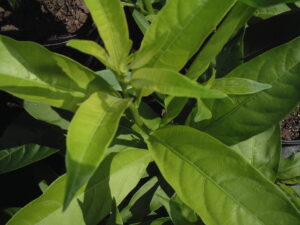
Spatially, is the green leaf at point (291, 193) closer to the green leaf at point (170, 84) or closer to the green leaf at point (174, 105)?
the green leaf at point (174, 105)

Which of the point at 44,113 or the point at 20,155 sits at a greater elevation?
the point at 44,113

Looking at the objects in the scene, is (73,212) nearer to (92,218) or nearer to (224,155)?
(92,218)

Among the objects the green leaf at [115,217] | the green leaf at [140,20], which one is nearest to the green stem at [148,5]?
the green leaf at [140,20]

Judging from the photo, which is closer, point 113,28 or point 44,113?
point 113,28

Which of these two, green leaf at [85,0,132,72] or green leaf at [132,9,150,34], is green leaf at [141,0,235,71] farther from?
green leaf at [132,9,150,34]

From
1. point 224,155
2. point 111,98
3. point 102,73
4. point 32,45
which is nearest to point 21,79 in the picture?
point 32,45

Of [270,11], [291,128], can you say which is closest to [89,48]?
[270,11]

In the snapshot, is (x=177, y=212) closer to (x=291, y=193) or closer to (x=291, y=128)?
(x=291, y=193)
